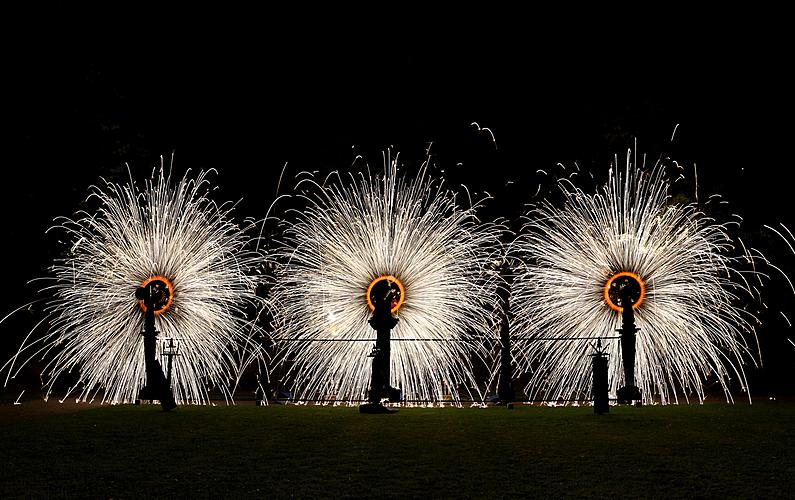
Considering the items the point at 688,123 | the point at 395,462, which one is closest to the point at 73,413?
the point at 395,462

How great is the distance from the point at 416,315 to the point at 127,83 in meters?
14.7

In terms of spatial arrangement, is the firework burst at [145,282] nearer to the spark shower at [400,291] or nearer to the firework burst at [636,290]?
the spark shower at [400,291]

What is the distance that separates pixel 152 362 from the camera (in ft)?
55.2

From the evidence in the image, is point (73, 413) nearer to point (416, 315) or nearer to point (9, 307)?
point (416, 315)

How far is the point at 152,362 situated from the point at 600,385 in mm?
7615

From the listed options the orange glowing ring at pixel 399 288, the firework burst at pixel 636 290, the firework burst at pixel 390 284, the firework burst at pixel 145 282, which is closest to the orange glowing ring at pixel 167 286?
the firework burst at pixel 145 282

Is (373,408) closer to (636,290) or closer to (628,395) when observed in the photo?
(628,395)

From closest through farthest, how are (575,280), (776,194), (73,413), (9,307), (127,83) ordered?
(73,413)
(575,280)
(776,194)
(9,307)
(127,83)

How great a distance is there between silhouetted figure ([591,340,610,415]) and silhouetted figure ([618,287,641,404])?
0.98 metres

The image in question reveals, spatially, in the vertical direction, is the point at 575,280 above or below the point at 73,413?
above

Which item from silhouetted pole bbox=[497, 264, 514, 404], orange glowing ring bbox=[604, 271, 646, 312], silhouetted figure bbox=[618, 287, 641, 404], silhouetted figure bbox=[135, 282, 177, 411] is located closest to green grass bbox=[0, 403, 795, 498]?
silhouetted figure bbox=[618, 287, 641, 404]

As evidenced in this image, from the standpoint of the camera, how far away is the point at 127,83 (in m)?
28.5

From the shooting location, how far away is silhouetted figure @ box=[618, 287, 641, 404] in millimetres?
16362

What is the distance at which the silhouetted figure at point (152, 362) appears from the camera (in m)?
16.6
